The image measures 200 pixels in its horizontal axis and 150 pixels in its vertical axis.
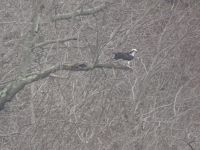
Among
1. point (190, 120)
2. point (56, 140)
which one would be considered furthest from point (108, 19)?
point (56, 140)

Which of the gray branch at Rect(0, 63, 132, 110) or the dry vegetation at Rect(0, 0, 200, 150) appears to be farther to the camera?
the dry vegetation at Rect(0, 0, 200, 150)

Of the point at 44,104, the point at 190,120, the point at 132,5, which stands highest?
the point at 132,5

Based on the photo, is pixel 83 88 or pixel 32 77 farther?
pixel 83 88

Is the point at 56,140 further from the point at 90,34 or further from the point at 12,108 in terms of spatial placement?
the point at 90,34

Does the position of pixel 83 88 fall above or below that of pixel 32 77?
below

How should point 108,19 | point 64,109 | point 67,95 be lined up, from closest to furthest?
point 64,109 < point 67,95 < point 108,19

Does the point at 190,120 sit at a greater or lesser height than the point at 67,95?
lesser

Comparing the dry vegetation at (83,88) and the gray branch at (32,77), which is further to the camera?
the dry vegetation at (83,88)

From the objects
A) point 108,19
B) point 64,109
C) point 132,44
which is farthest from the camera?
point 108,19
